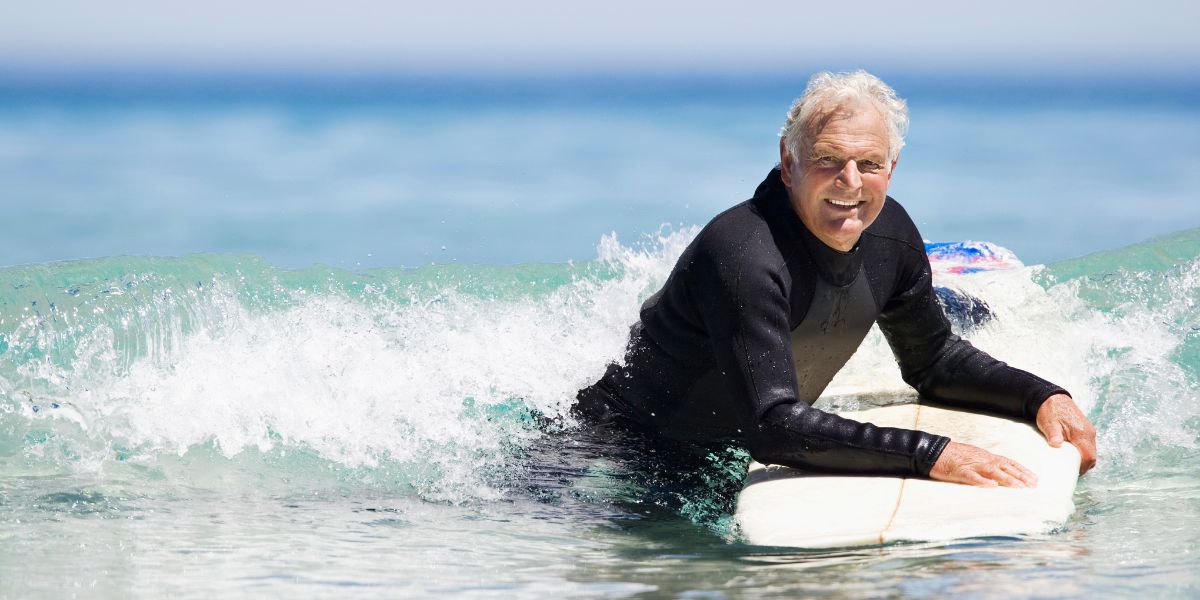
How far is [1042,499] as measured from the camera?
2.88 metres

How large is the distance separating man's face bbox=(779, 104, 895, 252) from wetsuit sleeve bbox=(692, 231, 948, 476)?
0.16 meters

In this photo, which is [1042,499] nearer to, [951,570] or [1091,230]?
[951,570]

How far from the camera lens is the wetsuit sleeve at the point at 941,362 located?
131 inches

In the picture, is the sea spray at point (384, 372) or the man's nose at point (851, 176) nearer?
the man's nose at point (851, 176)

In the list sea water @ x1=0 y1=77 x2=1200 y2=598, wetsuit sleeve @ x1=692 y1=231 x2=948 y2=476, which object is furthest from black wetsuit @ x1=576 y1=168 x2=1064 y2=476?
sea water @ x1=0 y1=77 x2=1200 y2=598

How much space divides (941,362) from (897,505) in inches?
29.9

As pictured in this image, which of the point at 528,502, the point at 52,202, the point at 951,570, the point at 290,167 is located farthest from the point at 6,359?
the point at 290,167

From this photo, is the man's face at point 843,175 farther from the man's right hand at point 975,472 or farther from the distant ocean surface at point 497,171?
the distant ocean surface at point 497,171

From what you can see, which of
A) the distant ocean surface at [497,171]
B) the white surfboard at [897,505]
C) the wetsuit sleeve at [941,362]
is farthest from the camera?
the distant ocean surface at [497,171]

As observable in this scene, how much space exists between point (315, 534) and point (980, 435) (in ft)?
5.66

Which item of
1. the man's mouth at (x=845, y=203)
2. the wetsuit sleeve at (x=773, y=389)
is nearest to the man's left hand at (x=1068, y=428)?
the wetsuit sleeve at (x=773, y=389)

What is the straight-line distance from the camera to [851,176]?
292 cm

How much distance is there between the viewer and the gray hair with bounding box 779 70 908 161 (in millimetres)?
2945

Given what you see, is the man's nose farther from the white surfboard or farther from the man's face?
the white surfboard
